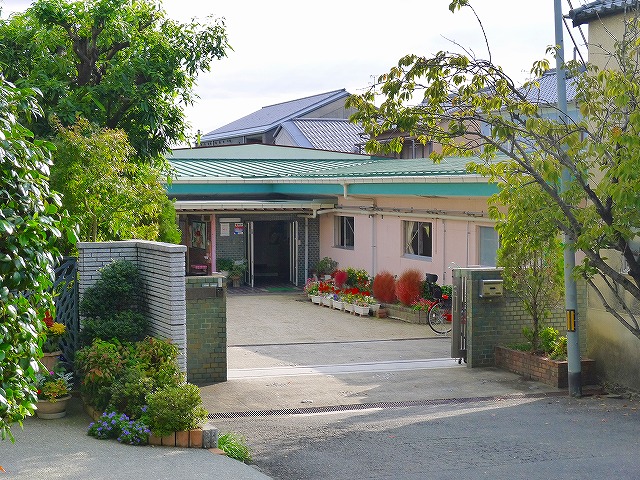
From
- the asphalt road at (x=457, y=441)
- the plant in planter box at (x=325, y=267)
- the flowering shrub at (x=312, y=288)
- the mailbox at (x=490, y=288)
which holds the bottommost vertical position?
the asphalt road at (x=457, y=441)

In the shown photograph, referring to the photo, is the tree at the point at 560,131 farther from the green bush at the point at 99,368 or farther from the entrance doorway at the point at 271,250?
the entrance doorway at the point at 271,250

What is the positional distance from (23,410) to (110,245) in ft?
22.6

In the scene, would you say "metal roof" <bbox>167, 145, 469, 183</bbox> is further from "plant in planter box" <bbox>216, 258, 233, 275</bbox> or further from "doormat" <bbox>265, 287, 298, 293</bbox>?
"doormat" <bbox>265, 287, 298, 293</bbox>

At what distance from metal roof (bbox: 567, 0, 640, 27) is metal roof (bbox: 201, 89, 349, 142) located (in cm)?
3678

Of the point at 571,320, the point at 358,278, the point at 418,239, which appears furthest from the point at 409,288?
the point at 571,320

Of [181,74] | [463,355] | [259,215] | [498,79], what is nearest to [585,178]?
[498,79]

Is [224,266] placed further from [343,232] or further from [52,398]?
[52,398]

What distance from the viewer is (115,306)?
11586 mm

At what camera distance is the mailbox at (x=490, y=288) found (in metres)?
14.9

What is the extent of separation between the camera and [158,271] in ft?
37.2

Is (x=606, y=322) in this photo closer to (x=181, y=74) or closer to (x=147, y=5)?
(x=181, y=74)

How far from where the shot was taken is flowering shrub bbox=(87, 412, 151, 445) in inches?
367

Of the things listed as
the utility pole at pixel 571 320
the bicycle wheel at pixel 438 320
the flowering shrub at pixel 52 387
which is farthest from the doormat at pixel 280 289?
the flowering shrub at pixel 52 387

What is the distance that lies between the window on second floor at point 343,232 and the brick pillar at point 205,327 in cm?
1563
